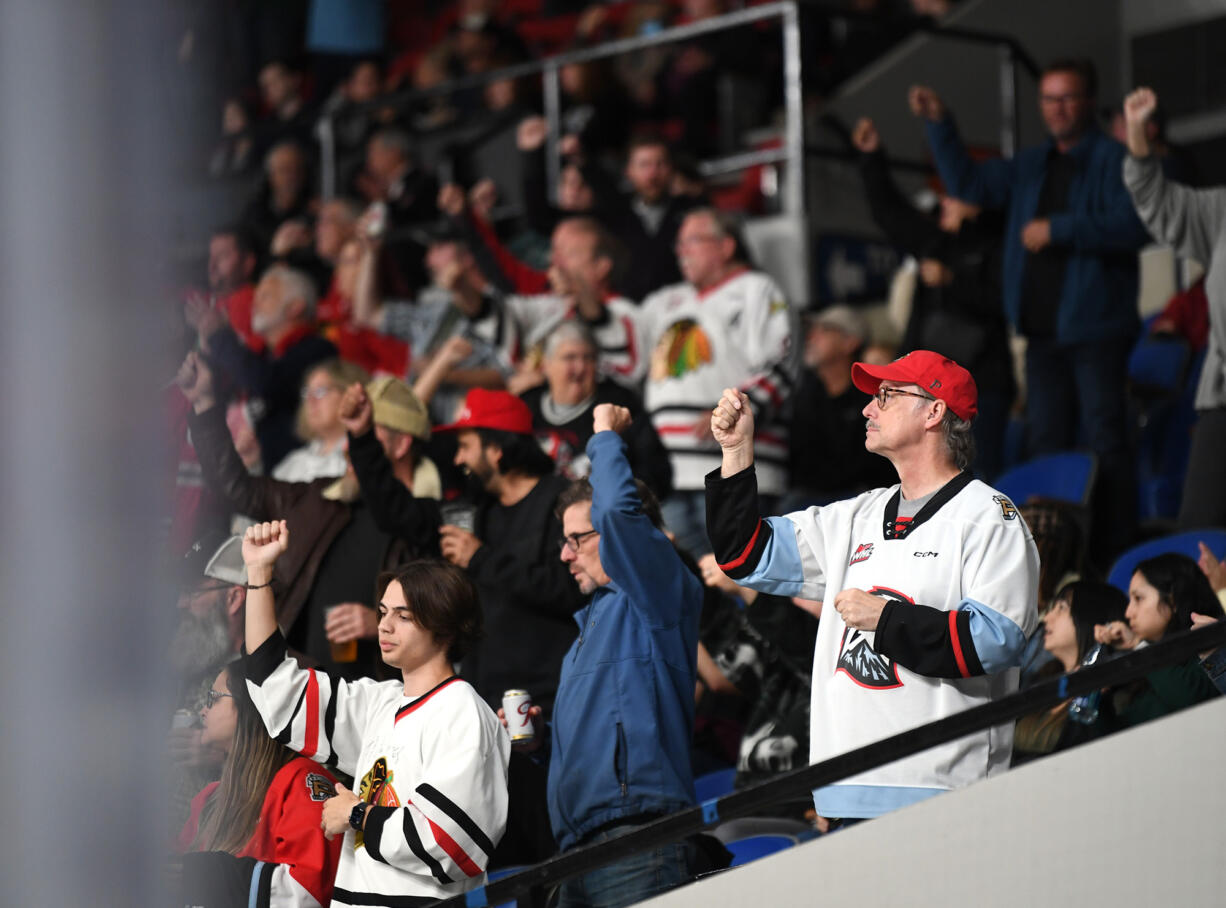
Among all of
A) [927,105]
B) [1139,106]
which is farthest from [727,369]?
[1139,106]

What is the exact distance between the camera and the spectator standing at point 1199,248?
445cm

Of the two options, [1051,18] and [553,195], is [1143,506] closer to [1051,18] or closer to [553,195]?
[553,195]

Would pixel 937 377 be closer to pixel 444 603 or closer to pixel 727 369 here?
pixel 444 603

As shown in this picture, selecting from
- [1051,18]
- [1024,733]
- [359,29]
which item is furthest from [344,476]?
[1051,18]

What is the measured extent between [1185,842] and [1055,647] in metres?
0.85

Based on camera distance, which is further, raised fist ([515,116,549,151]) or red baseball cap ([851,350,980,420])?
raised fist ([515,116,549,151])

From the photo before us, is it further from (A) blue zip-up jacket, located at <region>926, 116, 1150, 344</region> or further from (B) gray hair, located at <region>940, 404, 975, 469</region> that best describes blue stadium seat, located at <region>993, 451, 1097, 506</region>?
(B) gray hair, located at <region>940, 404, 975, 469</region>

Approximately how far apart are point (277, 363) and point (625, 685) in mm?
3310

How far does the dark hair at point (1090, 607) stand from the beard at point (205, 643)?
5.84ft

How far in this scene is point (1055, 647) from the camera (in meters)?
3.63

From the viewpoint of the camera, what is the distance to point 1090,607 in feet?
11.8

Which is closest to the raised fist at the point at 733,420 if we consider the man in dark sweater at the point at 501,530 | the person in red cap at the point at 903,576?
the person in red cap at the point at 903,576

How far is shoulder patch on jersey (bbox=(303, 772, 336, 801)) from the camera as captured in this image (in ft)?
10.4

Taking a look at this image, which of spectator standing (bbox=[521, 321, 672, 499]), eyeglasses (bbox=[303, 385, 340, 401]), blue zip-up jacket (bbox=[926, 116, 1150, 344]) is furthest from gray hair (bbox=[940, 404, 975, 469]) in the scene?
eyeglasses (bbox=[303, 385, 340, 401])
